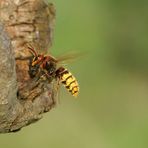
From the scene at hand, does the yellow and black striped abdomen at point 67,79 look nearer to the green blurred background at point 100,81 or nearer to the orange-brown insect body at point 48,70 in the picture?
the orange-brown insect body at point 48,70

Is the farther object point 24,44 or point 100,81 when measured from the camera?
point 100,81

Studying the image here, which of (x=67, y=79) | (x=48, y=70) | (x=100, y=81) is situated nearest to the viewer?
(x=48, y=70)

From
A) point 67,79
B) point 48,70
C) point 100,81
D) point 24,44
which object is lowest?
point 100,81


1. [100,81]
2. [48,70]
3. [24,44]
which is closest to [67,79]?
[48,70]

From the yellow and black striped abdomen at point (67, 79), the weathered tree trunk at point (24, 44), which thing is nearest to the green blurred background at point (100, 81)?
the yellow and black striped abdomen at point (67, 79)

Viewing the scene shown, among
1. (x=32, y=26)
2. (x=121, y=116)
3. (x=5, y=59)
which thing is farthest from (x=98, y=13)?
(x=5, y=59)

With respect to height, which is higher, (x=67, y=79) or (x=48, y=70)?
(x=48, y=70)

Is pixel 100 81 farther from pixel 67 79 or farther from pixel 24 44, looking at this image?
pixel 24 44
